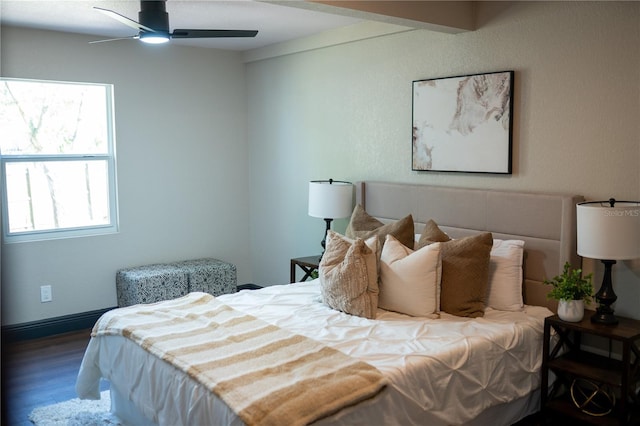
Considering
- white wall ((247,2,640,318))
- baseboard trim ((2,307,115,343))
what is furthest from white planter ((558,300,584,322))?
baseboard trim ((2,307,115,343))

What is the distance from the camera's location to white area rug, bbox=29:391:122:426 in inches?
129

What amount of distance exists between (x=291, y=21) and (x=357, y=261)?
2.05 meters

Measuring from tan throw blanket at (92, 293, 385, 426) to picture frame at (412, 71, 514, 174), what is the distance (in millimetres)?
1706

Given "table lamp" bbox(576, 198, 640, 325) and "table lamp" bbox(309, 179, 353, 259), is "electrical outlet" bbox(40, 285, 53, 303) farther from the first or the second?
"table lamp" bbox(576, 198, 640, 325)

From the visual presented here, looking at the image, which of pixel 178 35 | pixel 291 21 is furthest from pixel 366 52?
pixel 178 35

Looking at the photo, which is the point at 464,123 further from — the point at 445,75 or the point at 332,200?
the point at 332,200

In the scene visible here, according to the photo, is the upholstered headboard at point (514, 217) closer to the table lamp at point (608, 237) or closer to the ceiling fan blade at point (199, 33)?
the table lamp at point (608, 237)

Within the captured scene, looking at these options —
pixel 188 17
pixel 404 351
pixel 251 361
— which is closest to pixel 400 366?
pixel 404 351

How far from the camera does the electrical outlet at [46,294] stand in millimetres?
4750

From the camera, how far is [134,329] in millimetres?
3010

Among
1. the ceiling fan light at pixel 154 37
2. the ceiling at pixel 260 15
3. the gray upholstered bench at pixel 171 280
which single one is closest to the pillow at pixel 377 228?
the ceiling at pixel 260 15

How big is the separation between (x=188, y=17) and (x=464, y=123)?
2.06 m

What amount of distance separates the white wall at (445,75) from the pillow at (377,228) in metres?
0.41

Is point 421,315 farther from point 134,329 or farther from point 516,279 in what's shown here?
point 134,329
